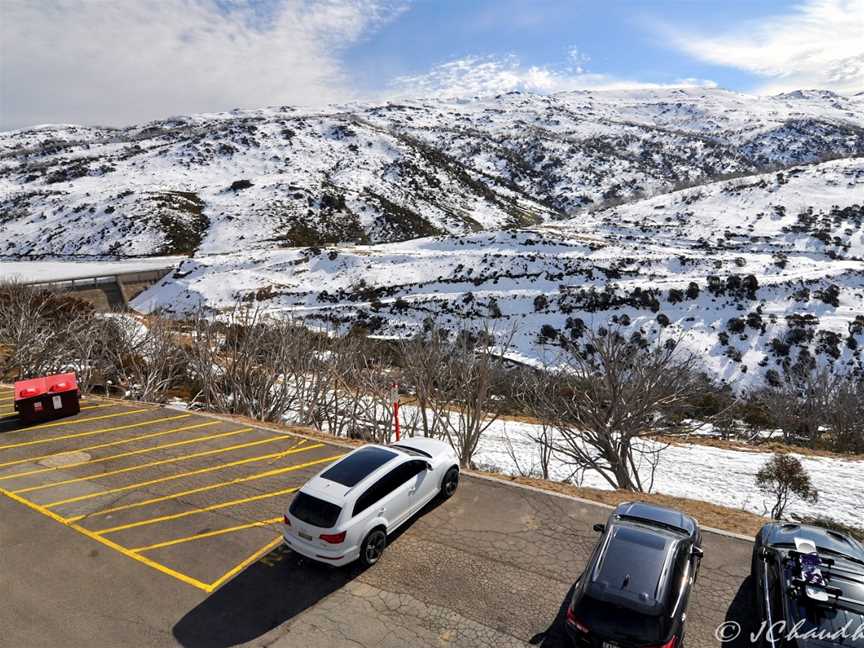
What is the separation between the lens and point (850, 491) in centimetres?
2120

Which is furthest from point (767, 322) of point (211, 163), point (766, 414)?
point (211, 163)

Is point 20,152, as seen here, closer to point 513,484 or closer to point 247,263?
point 247,263

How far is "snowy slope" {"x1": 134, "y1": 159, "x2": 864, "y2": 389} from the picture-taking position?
47250mm

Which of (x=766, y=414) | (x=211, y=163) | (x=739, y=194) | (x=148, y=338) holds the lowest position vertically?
(x=766, y=414)

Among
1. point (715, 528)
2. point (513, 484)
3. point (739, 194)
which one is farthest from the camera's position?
point (739, 194)

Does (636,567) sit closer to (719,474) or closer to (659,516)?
(659,516)

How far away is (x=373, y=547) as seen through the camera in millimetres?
10750

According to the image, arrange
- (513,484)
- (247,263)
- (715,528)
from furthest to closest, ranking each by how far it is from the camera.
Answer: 1. (247,263)
2. (513,484)
3. (715,528)

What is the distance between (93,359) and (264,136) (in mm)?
128696

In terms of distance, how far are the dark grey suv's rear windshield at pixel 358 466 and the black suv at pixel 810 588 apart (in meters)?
7.26

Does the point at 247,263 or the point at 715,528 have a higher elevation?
the point at 247,263

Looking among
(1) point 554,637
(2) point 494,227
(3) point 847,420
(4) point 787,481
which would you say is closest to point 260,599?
(1) point 554,637

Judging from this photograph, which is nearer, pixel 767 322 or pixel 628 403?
pixel 628 403

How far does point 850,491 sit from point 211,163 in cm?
13585
